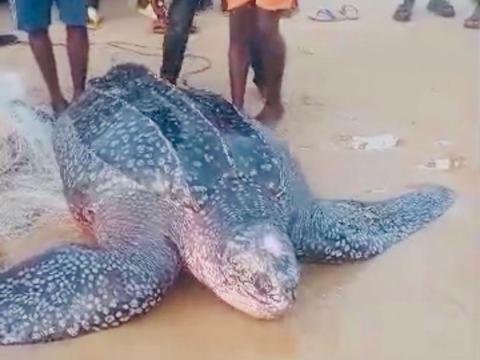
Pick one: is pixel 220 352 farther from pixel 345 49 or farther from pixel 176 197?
pixel 345 49

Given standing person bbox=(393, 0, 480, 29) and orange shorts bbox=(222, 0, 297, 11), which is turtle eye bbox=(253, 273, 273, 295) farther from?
standing person bbox=(393, 0, 480, 29)

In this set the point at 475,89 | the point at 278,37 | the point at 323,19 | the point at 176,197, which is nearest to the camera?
the point at 176,197

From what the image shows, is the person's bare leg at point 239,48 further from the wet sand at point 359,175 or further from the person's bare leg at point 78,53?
the person's bare leg at point 78,53

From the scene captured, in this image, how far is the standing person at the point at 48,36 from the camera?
4.19m

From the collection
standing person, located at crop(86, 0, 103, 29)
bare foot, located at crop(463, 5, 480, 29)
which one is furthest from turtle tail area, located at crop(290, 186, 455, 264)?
standing person, located at crop(86, 0, 103, 29)

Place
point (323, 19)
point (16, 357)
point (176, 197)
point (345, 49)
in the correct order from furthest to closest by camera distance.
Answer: point (323, 19) < point (345, 49) < point (176, 197) < point (16, 357)

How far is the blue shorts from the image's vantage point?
418 cm

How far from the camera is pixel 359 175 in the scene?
386 centimetres

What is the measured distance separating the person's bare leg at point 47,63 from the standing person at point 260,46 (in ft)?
2.49

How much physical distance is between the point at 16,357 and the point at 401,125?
2269 millimetres

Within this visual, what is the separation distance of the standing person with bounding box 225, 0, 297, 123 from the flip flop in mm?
1698

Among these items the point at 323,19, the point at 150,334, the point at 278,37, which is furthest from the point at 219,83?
the point at 150,334

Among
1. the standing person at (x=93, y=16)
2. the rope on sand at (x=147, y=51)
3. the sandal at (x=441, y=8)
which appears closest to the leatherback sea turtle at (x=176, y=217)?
the rope on sand at (x=147, y=51)

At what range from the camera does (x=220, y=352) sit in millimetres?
2729
